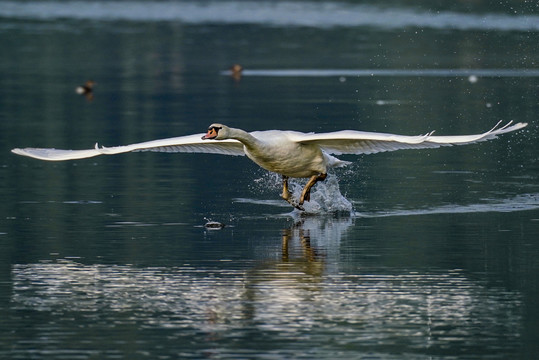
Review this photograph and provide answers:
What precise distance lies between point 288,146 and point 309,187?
0.87 m

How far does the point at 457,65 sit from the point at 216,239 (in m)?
34.7

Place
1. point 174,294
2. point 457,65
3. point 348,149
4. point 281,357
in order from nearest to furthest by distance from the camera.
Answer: point 281,357 → point 174,294 → point 348,149 → point 457,65

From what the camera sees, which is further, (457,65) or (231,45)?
(231,45)

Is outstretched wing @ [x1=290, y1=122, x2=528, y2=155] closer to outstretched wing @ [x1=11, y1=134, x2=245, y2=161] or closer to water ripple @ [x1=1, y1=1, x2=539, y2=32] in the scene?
outstretched wing @ [x1=11, y1=134, x2=245, y2=161]

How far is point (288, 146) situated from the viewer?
780 inches

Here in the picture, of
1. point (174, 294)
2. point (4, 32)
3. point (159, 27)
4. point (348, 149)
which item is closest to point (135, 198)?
point (348, 149)

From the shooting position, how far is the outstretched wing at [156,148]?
2002cm

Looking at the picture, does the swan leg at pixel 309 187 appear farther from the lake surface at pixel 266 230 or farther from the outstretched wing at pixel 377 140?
the outstretched wing at pixel 377 140

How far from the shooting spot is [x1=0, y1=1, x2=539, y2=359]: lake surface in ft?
44.2

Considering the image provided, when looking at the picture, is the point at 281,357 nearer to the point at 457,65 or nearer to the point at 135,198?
the point at 135,198

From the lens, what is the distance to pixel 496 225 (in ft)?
63.6

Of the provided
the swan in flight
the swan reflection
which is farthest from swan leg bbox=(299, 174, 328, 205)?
the swan reflection

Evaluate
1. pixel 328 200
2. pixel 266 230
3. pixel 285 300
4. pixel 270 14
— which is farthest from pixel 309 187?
pixel 270 14

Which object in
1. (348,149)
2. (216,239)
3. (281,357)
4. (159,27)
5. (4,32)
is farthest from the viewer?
(159,27)
